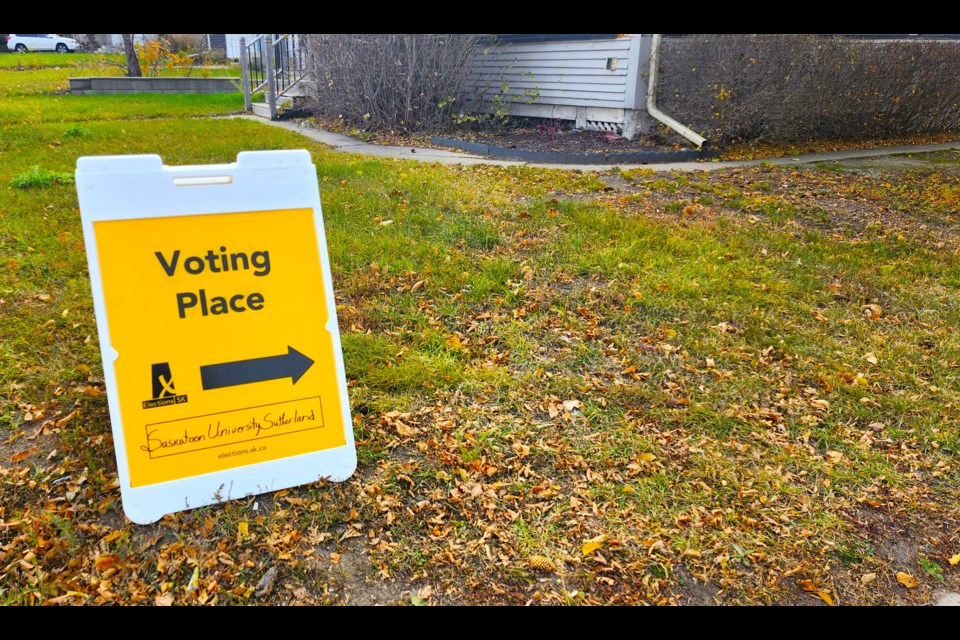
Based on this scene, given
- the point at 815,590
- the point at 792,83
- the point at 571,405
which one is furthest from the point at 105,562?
the point at 792,83

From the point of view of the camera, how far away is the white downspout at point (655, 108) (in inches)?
383

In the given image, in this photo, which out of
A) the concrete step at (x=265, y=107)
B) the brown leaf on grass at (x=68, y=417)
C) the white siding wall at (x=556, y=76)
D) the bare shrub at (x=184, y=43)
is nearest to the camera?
the brown leaf on grass at (x=68, y=417)

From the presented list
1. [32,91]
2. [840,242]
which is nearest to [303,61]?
[32,91]

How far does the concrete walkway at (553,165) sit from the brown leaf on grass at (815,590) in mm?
6706

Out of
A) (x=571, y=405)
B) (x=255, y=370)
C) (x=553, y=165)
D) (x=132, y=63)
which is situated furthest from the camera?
(x=132, y=63)

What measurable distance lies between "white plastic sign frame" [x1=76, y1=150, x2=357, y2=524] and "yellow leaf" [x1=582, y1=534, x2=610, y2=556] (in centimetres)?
95

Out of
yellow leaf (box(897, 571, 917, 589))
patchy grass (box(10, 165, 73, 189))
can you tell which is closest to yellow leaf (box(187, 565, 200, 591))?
yellow leaf (box(897, 571, 917, 589))

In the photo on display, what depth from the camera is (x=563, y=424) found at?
3062 millimetres

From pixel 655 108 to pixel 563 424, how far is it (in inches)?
329

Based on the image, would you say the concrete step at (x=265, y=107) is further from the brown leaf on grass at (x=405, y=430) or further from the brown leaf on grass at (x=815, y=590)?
the brown leaf on grass at (x=815, y=590)

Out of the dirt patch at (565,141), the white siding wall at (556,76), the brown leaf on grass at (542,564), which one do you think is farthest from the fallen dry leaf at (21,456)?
the white siding wall at (556,76)

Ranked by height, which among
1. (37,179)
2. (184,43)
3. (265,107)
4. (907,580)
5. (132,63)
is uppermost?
(184,43)

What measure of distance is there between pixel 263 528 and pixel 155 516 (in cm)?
37

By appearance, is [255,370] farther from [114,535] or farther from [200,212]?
[114,535]
